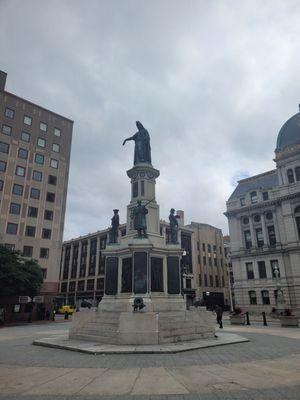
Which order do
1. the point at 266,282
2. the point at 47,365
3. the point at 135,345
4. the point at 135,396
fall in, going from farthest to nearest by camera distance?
the point at 266,282 < the point at 135,345 < the point at 47,365 < the point at 135,396

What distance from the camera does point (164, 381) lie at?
749cm

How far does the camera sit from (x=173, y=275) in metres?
18.2

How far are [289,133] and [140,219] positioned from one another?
44.6 metres

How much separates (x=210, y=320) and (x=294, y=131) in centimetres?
4552

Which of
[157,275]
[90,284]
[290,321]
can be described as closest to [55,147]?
[90,284]

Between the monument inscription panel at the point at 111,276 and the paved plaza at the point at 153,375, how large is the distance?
6.05 meters

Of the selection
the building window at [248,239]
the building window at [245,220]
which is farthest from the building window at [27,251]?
the building window at [245,220]

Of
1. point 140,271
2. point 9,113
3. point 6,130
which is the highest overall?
point 9,113

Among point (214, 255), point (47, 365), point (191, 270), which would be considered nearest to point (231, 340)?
point (47, 365)

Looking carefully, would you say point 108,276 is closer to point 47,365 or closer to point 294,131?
point 47,365

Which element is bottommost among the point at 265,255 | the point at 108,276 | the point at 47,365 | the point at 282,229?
the point at 47,365

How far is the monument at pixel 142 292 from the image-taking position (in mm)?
13914

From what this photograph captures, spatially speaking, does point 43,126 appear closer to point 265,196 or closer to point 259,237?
point 265,196

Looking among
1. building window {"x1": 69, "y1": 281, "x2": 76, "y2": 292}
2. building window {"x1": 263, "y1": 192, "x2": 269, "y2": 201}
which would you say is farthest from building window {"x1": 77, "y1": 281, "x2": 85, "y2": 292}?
building window {"x1": 263, "y1": 192, "x2": 269, "y2": 201}
